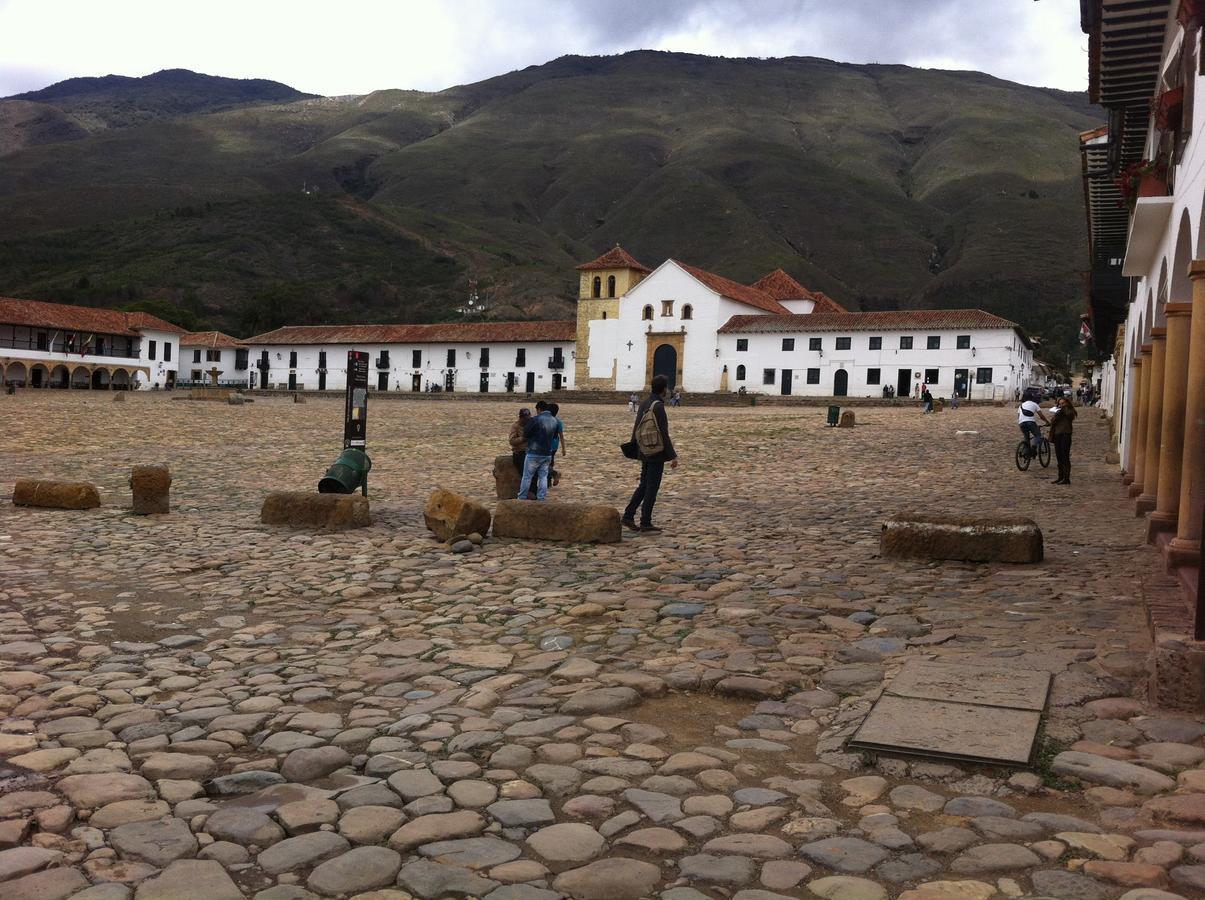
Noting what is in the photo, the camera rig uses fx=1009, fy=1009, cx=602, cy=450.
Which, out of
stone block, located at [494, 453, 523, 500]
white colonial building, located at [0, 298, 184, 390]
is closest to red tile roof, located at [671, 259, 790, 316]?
white colonial building, located at [0, 298, 184, 390]

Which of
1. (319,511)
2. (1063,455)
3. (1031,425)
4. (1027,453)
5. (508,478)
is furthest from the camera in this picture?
(1027,453)

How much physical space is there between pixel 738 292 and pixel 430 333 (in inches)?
829

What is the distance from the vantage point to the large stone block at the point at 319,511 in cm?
1002

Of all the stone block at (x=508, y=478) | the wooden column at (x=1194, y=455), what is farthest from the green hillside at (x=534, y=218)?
the wooden column at (x=1194, y=455)

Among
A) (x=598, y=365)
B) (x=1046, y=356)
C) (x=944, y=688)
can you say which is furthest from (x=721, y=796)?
(x=1046, y=356)

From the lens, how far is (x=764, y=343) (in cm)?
6031

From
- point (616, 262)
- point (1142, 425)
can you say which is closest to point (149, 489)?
point (1142, 425)

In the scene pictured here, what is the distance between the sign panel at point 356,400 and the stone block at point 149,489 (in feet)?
7.07

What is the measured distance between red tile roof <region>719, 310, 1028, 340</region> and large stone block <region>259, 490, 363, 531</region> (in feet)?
164

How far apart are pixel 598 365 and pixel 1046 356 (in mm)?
42684

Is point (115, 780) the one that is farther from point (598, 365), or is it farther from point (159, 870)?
point (598, 365)

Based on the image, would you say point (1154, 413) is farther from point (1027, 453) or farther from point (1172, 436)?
point (1027, 453)

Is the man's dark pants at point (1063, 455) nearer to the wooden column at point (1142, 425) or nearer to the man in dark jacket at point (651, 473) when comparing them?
the wooden column at point (1142, 425)

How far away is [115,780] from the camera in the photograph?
362cm
